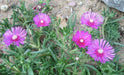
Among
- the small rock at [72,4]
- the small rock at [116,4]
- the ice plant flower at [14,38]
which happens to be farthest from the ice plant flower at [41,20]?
the small rock at [116,4]

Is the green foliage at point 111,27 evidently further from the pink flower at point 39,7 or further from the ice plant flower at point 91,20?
the pink flower at point 39,7

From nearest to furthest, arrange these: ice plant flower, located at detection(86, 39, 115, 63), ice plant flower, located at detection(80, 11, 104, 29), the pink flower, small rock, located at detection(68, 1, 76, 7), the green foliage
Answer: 1. ice plant flower, located at detection(86, 39, 115, 63)
2. ice plant flower, located at detection(80, 11, 104, 29)
3. the green foliage
4. the pink flower
5. small rock, located at detection(68, 1, 76, 7)

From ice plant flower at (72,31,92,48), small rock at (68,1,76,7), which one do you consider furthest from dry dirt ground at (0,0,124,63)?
ice plant flower at (72,31,92,48)

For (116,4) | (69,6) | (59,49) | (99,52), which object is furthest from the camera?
(69,6)

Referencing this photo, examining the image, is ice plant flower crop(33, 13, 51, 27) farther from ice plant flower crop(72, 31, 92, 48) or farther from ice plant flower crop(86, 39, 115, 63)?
ice plant flower crop(86, 39, 115, 63)

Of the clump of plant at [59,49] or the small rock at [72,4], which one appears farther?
the small rock at [72,4]

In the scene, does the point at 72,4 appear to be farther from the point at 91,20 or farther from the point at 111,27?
the point at 91,20

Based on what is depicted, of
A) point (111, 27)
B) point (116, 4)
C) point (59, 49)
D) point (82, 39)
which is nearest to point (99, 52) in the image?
point (82, 39)

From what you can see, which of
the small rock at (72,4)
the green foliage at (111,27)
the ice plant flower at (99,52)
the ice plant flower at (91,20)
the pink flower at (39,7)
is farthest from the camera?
the small rock at (72,4)

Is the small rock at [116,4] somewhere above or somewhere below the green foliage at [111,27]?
above
